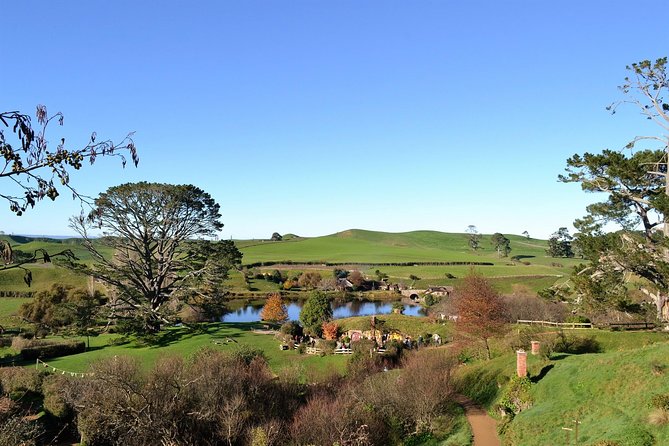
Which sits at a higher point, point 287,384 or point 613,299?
point 613,299

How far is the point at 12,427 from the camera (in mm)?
13906

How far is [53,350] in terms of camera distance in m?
39.1

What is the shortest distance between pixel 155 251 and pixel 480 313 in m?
30.3

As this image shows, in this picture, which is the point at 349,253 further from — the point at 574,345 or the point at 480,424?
the point at 480,424

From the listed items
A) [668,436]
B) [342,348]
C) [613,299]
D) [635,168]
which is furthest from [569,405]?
[342,348]

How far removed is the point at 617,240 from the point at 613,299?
3787mm

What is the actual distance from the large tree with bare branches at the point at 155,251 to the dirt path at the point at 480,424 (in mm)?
23337

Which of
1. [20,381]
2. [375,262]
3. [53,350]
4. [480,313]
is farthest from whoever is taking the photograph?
[375,262]

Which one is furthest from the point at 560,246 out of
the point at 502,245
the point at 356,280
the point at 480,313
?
the point at 480,313

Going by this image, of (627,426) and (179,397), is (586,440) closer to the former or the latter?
(627,426)

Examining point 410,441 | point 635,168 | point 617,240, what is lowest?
point 410,441

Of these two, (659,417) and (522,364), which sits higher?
(659,417)

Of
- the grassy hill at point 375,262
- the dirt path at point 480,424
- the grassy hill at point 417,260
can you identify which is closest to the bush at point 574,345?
the dirt path at point 480,424

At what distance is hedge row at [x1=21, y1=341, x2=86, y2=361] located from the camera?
38.0 m
